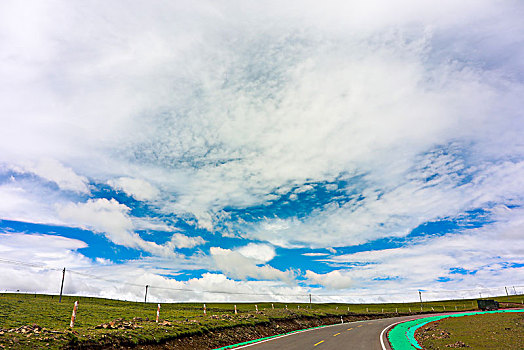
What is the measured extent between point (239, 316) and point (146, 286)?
262 ft

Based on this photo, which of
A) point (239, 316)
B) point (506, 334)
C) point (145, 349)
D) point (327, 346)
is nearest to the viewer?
point (145, 349)

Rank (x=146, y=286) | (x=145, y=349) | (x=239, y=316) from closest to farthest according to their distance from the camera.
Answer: (x=145, y=349)
(x=239, y=316)
(x=146, y=286)

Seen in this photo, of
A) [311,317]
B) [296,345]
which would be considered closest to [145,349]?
[296,345]

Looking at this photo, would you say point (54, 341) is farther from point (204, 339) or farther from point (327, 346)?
point (327, 346)

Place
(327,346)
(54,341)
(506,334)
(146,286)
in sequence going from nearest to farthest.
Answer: (54,341)
(327,346)
(506,334)
(146,286)

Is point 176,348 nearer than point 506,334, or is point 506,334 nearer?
point 176,348

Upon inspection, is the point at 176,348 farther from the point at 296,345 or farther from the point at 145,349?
the point at 296,345

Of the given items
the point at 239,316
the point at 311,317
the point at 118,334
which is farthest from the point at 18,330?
the point at 311,317

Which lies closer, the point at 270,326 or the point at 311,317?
the point at 270,326

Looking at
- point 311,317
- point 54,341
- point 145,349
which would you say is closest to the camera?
point 54,341

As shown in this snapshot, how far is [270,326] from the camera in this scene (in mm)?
30281

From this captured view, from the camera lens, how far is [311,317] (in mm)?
43781

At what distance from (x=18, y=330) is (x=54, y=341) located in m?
2.06

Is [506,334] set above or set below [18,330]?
below
